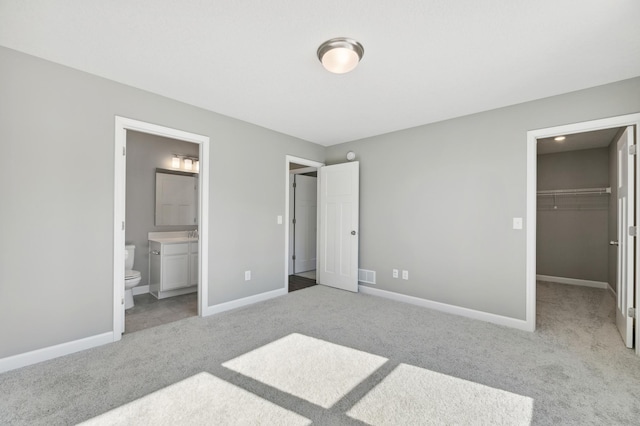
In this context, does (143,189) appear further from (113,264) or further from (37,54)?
(37,54)

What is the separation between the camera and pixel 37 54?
228 centimetres

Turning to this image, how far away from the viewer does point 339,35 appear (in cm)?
202

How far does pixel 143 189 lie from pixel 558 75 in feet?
17.0

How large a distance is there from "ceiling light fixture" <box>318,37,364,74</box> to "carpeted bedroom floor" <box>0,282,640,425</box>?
90.8 inches

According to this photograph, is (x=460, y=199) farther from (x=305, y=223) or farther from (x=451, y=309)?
(x=305, y=223)

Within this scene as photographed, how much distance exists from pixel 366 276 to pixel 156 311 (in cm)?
286

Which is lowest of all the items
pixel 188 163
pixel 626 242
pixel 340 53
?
pixel 626 242

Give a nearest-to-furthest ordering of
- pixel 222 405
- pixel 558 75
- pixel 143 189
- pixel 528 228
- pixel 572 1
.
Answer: pixel 572 1
pixel 222 405
pixel 558 75
pixel 528 228
pixel 143 189

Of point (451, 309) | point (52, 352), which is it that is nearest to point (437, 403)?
point (451, 309)

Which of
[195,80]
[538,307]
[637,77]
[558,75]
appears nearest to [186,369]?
→ [195,80]

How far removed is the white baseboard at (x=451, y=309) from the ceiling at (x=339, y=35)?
7.74ft

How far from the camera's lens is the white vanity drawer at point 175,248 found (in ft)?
13.4

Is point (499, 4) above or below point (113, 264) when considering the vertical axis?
above

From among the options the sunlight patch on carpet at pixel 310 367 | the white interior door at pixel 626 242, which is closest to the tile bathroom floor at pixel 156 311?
the sunlight patch on carpet at pixel 310 367
